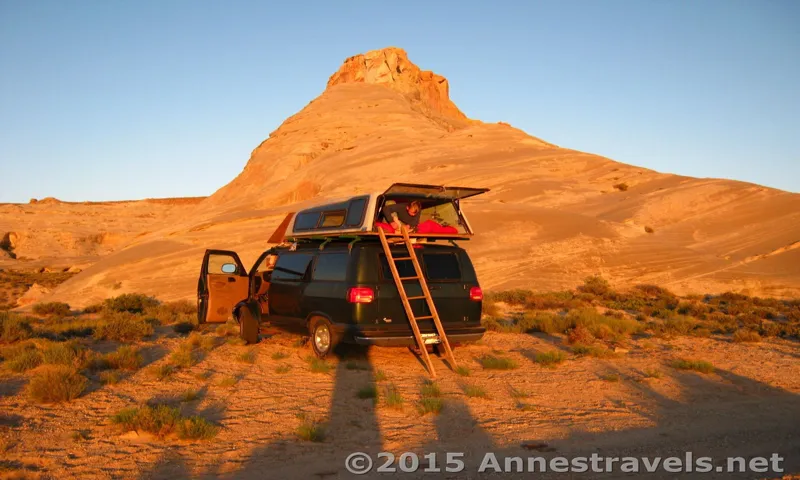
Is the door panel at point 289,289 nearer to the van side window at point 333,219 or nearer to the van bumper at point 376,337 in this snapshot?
the van side window at point 333,219

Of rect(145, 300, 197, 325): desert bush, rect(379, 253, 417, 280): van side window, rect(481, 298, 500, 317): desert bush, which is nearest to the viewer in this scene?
rect(379, 253, 417, 280): van side window


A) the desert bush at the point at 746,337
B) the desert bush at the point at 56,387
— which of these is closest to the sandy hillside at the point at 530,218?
the desert bush at the point at 746,337

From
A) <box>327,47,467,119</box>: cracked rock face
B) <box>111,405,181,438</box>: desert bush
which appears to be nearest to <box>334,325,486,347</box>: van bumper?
<box>111,405,181,438</box>: desert bush

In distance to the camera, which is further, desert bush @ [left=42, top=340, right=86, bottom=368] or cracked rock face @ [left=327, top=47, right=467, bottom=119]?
cracked rock face @ [left=327, top=47, right=467, bottom=119]

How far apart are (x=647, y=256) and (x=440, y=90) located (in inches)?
3131

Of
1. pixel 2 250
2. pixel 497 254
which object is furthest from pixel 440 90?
pixel 497 254

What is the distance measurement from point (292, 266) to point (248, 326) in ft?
5.73

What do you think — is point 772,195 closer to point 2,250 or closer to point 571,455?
point 571,455

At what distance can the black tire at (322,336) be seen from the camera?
916 centimetres

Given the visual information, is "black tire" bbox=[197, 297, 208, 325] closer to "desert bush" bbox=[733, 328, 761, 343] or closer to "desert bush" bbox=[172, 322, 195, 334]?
"desert bush" bbox=[172, 322, 195, 334]

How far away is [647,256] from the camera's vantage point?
24953 millimetres

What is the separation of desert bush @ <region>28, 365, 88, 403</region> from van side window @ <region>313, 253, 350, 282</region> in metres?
3.71

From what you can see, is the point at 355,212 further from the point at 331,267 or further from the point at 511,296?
the point at 511,296

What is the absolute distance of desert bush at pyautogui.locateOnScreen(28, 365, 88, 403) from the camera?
6.88 m
